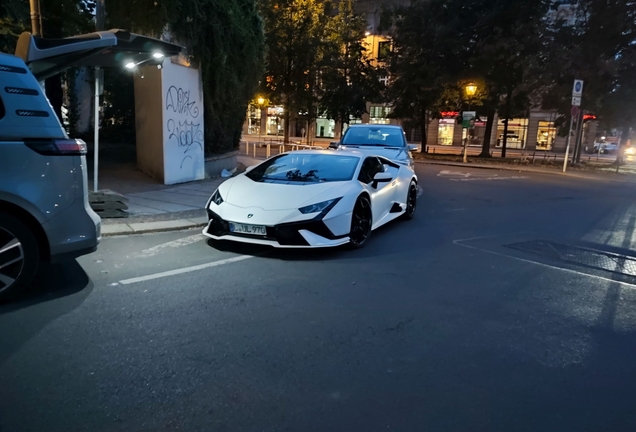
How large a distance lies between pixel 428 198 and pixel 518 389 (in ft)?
32.4

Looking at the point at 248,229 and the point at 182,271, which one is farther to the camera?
the point at 248,229

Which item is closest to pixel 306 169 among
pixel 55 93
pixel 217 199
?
pixel 217 199

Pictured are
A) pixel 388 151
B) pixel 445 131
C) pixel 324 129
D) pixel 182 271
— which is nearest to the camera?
pixel 182 271

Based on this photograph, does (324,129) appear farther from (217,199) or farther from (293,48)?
(217,199)

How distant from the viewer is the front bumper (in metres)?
6.14

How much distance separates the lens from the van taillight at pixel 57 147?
4.37 m

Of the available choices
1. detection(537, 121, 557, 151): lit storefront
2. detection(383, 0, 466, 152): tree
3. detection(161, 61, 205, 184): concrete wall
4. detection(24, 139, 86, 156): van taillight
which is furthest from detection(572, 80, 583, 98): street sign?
detection(537, 121, 557, 151): lit storefront

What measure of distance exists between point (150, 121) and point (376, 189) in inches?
298

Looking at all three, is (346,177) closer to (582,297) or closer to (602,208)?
(582,297)

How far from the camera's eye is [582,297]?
526cm

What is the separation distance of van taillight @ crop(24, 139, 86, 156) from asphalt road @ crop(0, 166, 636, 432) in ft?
4.42

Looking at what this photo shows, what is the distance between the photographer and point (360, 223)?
703 centimetres

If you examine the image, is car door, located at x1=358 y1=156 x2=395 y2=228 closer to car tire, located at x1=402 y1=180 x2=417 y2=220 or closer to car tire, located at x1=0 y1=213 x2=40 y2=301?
car tire, located at x1=402 y1=180 x2=417 y2=220

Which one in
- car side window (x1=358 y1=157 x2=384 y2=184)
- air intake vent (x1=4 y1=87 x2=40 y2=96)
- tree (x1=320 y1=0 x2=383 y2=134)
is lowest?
car side window (x1=358 y1=157 x2=384 y2=184)
